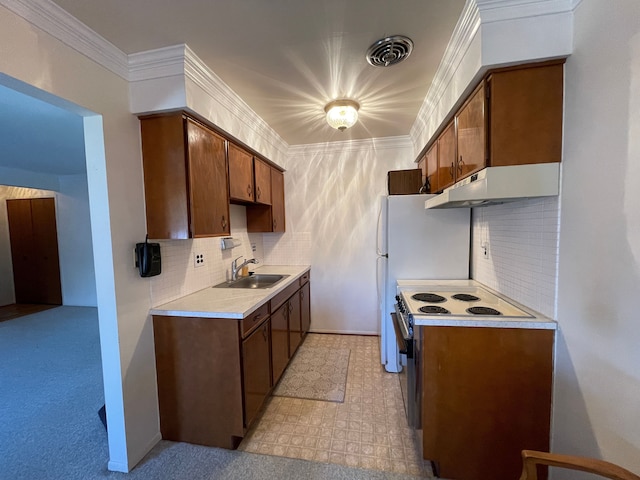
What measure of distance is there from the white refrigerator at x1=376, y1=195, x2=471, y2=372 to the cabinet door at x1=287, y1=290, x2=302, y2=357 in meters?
1.00

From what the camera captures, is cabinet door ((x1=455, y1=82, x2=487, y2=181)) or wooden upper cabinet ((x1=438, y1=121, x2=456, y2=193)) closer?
cabinet door ((x1=455, y1=82, x2=487, y2=181))

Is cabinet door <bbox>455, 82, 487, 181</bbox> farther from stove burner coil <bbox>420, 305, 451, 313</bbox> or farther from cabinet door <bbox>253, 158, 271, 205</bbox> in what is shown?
cabinet door <bbox>253, 158, 271, 205</bbox>

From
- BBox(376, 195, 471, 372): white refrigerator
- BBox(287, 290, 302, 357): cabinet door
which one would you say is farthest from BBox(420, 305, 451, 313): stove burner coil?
BBox(287, 290, 302, 357): cabinet door

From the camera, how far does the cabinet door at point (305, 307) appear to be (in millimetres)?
3118

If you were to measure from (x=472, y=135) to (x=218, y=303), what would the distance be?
1.95m

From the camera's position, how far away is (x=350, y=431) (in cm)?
186

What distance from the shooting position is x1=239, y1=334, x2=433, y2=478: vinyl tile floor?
1637 mm

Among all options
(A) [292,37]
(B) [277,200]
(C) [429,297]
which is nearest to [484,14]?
(A) [292,37]

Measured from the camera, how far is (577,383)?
1.22 meters

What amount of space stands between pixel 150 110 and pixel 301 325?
2465 millimetres

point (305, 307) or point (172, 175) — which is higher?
point (172, 175)

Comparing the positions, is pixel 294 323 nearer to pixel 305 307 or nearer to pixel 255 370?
pixel 305 307

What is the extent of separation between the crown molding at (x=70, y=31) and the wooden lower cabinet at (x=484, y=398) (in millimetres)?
2367

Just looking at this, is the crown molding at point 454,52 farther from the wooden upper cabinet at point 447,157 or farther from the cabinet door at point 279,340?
the cabinet door at point 279,340
